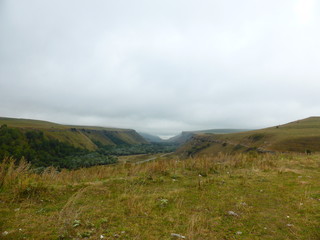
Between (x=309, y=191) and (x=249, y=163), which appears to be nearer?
(x=309, y=191)

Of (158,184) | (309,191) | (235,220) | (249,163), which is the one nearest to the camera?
(235,220)

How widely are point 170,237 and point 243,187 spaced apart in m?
5.98

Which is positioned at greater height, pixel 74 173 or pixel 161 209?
pixel 161 209

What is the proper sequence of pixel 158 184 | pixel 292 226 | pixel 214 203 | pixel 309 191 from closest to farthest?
pixel 292 226, pixel 214 203, pixel 309 191, pixel 158 184

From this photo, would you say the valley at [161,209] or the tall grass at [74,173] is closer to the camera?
the valley at [161,209]

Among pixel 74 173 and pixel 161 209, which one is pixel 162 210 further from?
pixel 74 173

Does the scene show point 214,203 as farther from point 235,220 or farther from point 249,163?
point 249,163

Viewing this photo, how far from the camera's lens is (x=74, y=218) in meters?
4.93

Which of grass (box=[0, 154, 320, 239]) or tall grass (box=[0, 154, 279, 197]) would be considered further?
tall grass (box=[0, 154, 279, 197])

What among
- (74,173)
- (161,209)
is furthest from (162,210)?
(74,173)

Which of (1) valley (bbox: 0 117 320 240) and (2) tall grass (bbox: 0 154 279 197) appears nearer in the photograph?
(1) valley (bbox: 0 117 320 240)

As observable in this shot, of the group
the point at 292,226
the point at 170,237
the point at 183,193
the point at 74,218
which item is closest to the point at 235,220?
the point at 292,226

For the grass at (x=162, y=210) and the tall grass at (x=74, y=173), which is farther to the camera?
the tall grass at (x=74, y=173)

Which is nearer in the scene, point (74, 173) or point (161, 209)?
point (161, 209)
